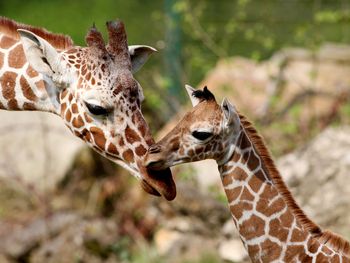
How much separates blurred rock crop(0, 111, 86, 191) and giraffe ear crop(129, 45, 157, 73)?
16.6 feet

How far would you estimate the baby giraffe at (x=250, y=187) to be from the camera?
22.3 ft

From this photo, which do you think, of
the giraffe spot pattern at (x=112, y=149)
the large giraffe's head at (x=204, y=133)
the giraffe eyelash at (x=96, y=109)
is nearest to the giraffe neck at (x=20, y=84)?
the giraffe eyelash at (x=96, y=109)

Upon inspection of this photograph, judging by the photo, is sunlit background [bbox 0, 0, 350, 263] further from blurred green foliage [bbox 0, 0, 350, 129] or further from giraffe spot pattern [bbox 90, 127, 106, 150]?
giraffe spot pattern [bbox 90, 127, 106, 150]

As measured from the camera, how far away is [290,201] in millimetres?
6996

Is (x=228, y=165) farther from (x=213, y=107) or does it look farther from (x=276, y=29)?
(x=276, y=29)

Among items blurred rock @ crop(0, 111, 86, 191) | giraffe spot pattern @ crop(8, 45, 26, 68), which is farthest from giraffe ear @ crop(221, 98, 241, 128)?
blurred rock @ crop(0, 111, 86, 191)

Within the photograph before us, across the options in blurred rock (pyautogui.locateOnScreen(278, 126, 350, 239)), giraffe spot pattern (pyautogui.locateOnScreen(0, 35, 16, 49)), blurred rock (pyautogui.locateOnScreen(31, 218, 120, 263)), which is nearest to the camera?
giraffe spot pattern (pyautogui.locateOnScreen(0, 35, 16, 49))

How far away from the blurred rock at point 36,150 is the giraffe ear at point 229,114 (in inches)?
224

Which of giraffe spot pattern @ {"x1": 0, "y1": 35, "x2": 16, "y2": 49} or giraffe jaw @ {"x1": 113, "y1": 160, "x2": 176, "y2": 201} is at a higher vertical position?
giraffe spot pattern @ {"x1": 0, "y1": 35, "x2": 16, "y2": 49}

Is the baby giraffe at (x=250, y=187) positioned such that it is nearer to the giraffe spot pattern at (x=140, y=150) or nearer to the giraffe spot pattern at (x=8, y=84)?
the giraffe spot pattern at (x=140, y=150)

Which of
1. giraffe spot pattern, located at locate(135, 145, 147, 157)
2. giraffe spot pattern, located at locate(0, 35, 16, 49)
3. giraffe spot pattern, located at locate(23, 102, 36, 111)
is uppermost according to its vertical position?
giraffe spot pattern, located at locate(0, 35, 16, 49)

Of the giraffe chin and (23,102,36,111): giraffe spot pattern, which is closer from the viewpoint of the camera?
the giraffe chin

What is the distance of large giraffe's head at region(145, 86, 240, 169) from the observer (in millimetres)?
6773

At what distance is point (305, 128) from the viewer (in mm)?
12812
